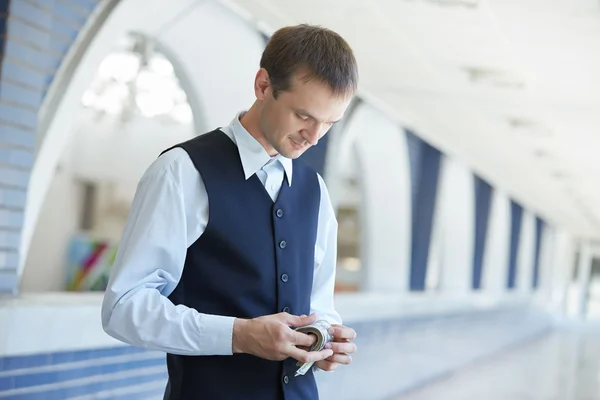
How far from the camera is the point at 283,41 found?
5.64 ft

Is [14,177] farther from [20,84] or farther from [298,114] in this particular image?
[298,114]

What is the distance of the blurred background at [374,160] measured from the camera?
4172 mm

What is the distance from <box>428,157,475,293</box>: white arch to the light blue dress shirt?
12054 millimetres

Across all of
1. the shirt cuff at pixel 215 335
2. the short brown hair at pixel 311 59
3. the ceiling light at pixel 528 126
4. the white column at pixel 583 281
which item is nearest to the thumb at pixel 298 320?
the shirt cuff at pixel 215 335

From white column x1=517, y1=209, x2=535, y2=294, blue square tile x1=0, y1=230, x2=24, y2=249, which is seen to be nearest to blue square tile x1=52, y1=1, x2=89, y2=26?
blue square tile x1=0, y1=230, x2=24, y2=249

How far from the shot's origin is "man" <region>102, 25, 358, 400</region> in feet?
5.26

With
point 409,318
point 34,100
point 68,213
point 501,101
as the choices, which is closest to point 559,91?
point 501,101

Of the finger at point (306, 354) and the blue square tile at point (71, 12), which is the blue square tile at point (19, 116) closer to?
the blue square tile at point (71, 12)

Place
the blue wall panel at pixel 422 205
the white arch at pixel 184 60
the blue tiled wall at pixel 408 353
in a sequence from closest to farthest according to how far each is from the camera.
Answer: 1. the white arch at pixel 184 60
2. the blue tiled wall at pixel 408 353
3. the blue wall panel at pixel 422 205

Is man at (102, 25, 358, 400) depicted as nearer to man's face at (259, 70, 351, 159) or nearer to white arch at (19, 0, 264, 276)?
man's face at (259, 70, 351, 159)

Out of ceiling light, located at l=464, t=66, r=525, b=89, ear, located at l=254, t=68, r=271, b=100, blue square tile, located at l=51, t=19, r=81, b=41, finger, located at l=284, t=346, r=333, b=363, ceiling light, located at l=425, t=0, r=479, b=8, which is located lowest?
Result: finger, located at l=284, t=346, r=333, b=363

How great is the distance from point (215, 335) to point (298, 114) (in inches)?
18.7

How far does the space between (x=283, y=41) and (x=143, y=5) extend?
339 centimetres

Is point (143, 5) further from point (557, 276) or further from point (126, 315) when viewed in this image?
point (557, 276)
